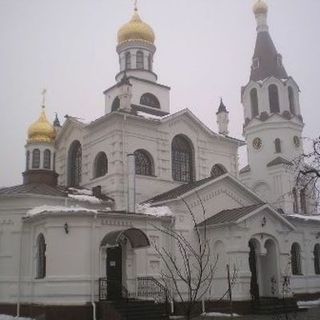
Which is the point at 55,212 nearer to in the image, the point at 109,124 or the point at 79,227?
the point at 79,227

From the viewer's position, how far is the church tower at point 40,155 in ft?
80.7

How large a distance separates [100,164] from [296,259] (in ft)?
38.5

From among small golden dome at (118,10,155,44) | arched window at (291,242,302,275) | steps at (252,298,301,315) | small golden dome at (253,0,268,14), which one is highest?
small golden dome at (253,0,268,14)

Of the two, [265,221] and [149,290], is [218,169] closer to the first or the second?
[265,221]

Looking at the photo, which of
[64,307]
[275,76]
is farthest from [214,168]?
[64,307]

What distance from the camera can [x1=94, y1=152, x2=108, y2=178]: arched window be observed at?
984 inches

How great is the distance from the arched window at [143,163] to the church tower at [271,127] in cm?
933

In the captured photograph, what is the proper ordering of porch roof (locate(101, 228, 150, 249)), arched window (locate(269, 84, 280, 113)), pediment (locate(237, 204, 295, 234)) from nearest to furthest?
1. porch roof (locate(101, 228, 150, 249))
2. pediment (locate(237, 204, 295, 234))
3. arched window (locate(269, 84, 280, 113))

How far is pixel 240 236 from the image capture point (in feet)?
67.6

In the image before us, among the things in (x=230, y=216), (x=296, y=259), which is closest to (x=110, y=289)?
(x=230, y=216)

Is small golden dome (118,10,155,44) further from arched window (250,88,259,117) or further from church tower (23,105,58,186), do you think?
church tower (23,105,58,186)

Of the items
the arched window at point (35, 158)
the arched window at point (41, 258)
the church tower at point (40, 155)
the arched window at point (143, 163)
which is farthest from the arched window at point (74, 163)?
the arched window at point (41, 258)

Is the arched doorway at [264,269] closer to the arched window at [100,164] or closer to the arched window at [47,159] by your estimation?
the arched window at [100,164]

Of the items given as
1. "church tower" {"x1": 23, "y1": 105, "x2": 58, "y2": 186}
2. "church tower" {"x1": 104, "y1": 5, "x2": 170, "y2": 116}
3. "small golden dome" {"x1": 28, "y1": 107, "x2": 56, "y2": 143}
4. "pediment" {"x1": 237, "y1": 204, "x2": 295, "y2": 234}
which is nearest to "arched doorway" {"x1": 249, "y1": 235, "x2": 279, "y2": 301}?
"pediment" {"x1": 237, "y1": 204, "x2": 295, "y2": 234}
